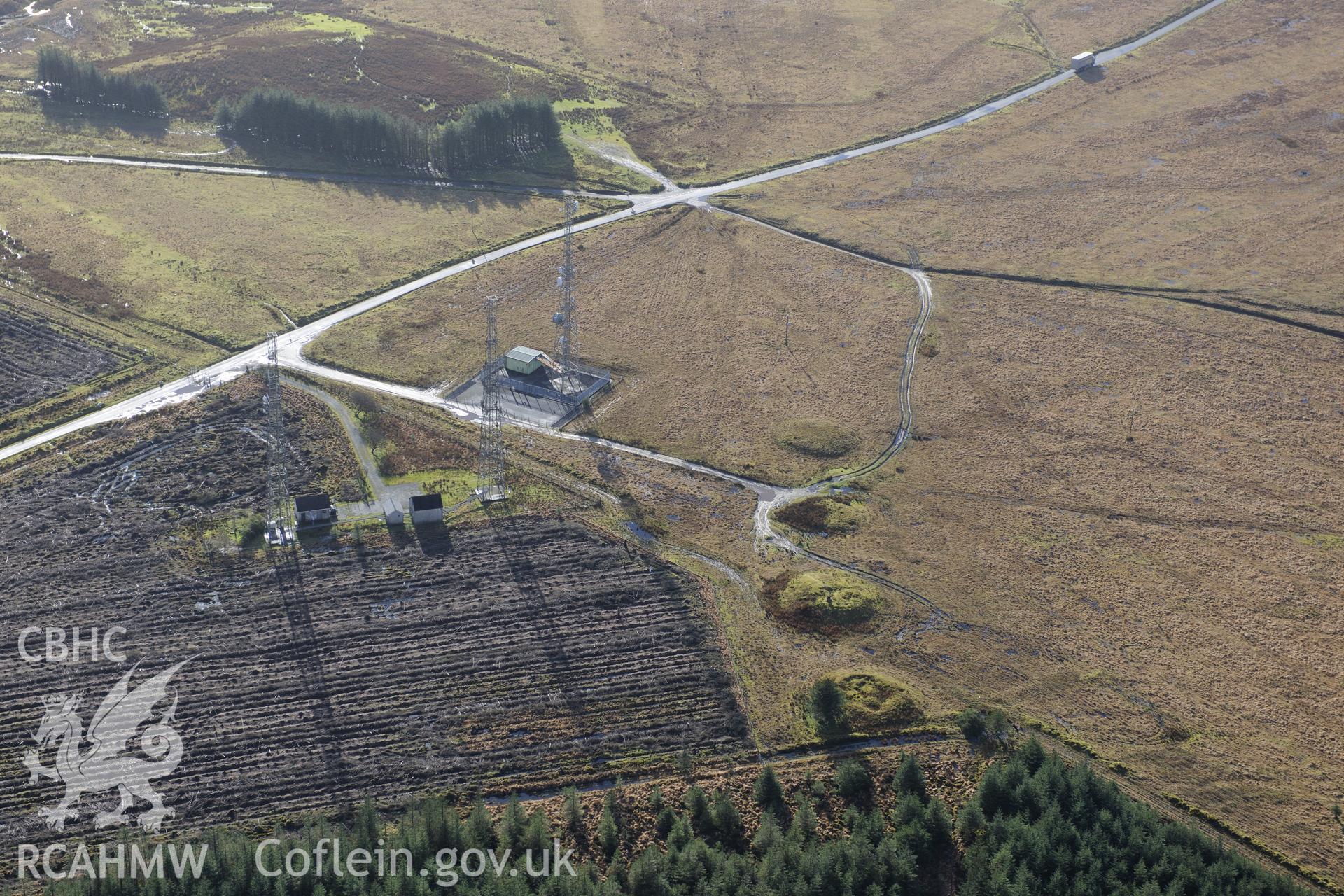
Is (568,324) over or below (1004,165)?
below

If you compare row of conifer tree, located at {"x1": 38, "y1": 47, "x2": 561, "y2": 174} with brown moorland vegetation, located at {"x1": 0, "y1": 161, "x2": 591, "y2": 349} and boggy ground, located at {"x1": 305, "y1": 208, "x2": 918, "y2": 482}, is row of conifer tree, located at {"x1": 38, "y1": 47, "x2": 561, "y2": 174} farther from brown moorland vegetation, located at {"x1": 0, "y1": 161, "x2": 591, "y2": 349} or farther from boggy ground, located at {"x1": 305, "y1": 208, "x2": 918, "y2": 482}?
boggy ground, located at {"x1": 305, "y1": 208, "x2": 918, "y2": 482}

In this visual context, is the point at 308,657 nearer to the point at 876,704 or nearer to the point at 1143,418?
the point at 876,704

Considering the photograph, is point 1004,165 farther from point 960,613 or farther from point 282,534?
point 282,534

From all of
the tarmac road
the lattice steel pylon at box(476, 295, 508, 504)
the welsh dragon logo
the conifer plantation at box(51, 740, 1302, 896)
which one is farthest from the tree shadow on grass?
the conifer plantation at box(51, 740, 1302, 896)

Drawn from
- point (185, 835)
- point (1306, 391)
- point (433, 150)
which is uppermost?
point (433, 150)

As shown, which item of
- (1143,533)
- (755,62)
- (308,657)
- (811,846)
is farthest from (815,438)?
(755,62)

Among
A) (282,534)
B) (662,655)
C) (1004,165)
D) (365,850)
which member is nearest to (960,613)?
(662,655)
